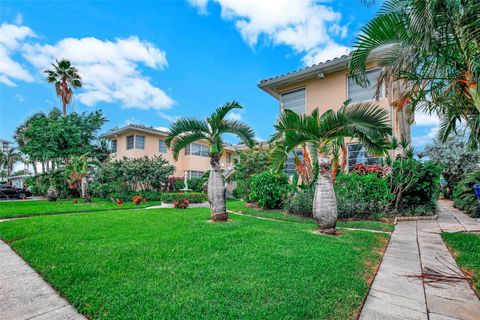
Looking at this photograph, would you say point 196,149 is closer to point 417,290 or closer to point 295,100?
point 295,100

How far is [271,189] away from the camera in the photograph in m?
10.2

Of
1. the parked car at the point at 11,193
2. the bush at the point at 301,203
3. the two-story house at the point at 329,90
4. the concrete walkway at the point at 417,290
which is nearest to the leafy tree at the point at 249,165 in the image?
the two-story house at the point at 329,90

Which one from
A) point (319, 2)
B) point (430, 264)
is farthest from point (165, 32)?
point (430, 264)

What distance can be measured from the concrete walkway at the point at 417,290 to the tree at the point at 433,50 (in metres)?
2.70

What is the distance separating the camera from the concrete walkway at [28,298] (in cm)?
249

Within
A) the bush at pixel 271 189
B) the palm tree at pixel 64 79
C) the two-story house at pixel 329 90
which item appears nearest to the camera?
the bush at pixel 271 189

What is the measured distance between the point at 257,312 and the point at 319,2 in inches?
383

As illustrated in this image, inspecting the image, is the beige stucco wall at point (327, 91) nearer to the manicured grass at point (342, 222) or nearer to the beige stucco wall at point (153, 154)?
the manicured grass at point (342, 222)

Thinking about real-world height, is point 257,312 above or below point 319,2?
below

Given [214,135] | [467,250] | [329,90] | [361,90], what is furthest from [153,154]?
[467,250]

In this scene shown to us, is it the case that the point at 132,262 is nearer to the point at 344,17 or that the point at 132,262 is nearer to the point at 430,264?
the point at 430,264

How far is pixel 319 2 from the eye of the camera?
8391 mm

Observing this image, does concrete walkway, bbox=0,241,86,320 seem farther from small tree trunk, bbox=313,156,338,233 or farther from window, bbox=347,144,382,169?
window, bbox=347,144,382,169

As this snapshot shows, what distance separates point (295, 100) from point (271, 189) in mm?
6259
